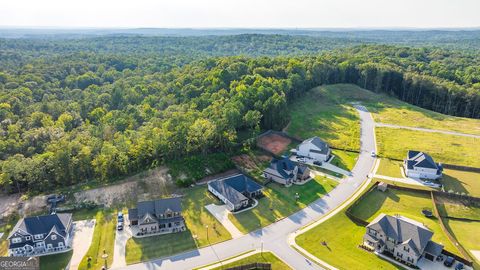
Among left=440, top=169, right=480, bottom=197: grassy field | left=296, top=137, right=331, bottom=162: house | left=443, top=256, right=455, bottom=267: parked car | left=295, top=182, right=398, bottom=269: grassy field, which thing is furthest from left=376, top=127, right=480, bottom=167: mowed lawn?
left=443, top=256, right=455, bottom=267: parked car

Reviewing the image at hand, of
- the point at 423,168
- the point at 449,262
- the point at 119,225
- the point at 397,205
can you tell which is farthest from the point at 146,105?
the point at 449,262

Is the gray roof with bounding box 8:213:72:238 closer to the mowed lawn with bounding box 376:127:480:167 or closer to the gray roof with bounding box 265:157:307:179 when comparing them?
the gray roof with bounding box 265:157:307:179

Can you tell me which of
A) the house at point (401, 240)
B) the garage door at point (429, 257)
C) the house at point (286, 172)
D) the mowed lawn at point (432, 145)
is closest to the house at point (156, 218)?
the house at point (286, 172)

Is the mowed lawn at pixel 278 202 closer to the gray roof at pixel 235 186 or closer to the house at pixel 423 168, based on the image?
the gray roof at pixel 235 186

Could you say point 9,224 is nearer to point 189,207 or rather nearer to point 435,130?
point 189,207

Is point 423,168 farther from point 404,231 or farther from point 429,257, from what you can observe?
point 429,257
